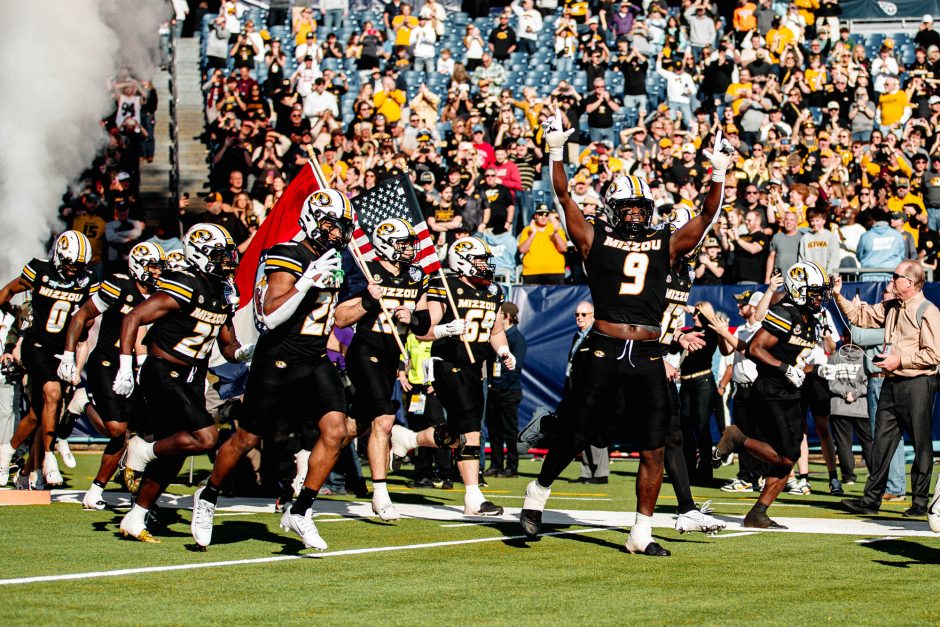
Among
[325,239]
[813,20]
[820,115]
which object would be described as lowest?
[325,239]

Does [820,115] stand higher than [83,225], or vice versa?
[820,115]

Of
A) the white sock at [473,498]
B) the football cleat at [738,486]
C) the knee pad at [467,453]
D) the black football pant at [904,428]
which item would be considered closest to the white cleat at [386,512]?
the white sock at [473,498]

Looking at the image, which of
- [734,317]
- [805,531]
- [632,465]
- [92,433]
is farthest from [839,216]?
[92,433]

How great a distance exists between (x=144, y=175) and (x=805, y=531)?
16952mm

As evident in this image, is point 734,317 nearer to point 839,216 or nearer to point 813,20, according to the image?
point 839,216

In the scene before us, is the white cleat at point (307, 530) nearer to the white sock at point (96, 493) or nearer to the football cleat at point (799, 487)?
the white sock at point (96, 493)

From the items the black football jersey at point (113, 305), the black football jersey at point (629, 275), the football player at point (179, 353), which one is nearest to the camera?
the black football jersey at point (629, 275)

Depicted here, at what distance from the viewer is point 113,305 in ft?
41.9

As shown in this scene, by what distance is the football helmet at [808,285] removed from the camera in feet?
36.0

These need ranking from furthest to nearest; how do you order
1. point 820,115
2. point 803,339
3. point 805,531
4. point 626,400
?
point 820,115, point 803,339, point 805,531, point 626,400

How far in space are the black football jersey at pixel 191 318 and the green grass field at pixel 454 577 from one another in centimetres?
134

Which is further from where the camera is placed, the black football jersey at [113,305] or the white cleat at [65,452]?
the white cleat at [65,452]

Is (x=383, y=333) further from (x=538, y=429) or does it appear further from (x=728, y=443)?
(x=728, y=443)

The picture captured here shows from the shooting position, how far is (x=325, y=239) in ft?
29.5
